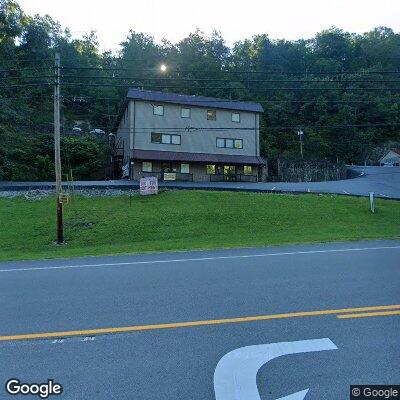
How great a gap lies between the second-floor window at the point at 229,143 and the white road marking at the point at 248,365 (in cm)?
3953

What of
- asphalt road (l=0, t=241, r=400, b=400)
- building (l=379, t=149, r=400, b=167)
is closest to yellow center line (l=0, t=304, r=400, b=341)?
asphalt road (l=0, t=241, r=400, b=400)

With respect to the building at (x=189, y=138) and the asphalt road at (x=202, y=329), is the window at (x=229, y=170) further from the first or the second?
the asphalt road at (x=202, y=329)

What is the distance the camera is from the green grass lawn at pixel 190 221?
57.4 ft

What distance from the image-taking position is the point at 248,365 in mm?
4055

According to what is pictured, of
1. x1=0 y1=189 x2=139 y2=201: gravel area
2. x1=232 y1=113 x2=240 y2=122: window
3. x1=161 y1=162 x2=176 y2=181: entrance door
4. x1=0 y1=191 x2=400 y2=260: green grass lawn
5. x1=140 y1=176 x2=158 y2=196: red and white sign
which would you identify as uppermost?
x1=232 y1=113 x2=240 y2=122: window

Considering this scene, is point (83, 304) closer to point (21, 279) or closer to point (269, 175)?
point (21, 279)

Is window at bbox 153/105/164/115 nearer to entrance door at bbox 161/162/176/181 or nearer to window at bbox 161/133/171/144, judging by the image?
window at bbox 161/133/171/144

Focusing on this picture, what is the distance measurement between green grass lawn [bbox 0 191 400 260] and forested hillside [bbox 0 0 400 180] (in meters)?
19.2

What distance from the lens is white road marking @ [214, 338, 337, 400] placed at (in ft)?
11.5

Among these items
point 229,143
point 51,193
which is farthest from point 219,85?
point 51,193

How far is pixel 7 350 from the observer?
4566 millimetres

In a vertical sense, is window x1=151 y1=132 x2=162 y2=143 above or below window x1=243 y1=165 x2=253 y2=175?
above

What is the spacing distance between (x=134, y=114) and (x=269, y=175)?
70.5 feet

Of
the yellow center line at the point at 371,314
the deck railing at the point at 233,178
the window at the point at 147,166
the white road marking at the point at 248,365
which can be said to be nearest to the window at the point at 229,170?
the deck railing at the point at 233,178
